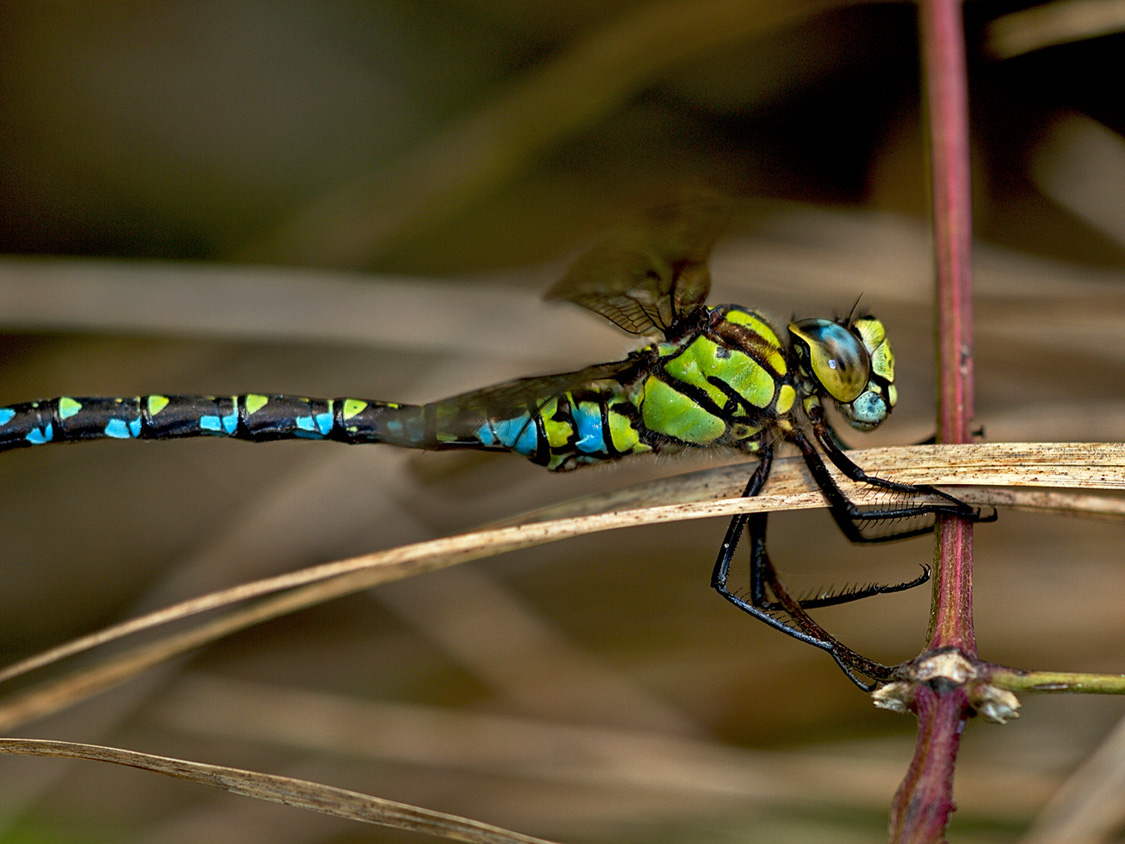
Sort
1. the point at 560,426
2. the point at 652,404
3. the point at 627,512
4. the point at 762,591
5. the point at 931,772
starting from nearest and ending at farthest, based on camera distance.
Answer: the point at 931,772, the point at 627,512, the point at 762,591, the point at 652,404, the point at 560,426

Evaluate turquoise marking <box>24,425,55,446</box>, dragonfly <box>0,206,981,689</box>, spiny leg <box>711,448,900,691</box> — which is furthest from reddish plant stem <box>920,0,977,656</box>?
turquoise marking <box>24,425,55,446</box>

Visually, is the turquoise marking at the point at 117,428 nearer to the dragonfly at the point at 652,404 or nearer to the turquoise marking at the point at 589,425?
the dragonfly at the point at 652,404

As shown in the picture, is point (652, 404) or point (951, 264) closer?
point (951, 264)

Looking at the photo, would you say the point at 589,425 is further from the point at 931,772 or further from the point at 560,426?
the point at 931,772

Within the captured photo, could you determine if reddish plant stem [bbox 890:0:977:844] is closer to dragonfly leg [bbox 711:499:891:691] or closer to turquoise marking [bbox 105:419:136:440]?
dragonfly leg [bbox 711:499:891:691]

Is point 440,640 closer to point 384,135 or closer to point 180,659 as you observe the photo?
point 180,659

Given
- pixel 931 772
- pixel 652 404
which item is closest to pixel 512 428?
pixel 652 404

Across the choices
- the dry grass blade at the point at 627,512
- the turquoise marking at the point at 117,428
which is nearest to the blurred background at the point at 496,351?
the dry grass blade at the point at 627,512
